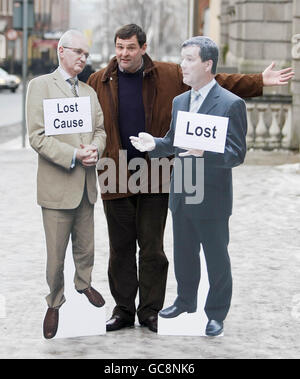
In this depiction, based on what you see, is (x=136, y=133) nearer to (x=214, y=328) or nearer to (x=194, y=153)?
(x=194, y=153)

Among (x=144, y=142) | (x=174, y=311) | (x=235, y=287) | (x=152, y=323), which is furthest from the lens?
(x=235, y=287)

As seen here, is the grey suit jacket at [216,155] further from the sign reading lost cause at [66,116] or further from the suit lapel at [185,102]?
the sign reading lost cause at [66,116]

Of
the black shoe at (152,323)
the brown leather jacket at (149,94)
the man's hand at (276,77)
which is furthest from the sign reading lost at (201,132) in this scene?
the black shoe at (152,323)

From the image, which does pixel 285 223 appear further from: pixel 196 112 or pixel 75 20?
pixel 75 20

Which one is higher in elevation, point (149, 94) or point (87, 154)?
point (149, 94)

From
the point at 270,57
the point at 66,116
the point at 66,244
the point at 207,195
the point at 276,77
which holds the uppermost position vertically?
the point at 276,77

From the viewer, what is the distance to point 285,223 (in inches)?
442

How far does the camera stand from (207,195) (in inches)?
245

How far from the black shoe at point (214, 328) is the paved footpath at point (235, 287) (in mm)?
56

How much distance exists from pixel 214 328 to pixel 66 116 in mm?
1566

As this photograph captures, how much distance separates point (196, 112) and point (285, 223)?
17.4ft

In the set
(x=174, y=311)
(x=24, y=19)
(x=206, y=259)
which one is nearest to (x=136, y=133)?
(x=206, y=259)

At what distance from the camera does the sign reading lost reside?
19.8 feet

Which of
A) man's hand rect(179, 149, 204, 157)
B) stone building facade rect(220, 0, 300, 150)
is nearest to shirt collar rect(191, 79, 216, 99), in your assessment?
man's hand rect(179, 149, 204, 157)
